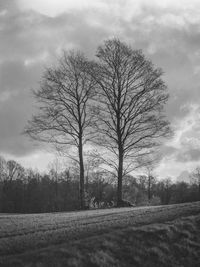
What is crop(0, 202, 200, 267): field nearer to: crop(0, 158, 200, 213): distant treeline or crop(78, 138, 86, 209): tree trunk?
crop(78, 138, 86, 209): tree trunk

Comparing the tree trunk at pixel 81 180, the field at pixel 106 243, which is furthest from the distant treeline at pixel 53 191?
the field at pixel 106 243

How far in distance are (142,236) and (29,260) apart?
216 inches

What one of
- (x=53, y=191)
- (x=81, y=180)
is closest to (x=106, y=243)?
(x=81, y=180)

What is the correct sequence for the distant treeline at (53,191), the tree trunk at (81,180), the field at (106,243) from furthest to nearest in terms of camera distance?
the distant treeline at (53,191)
the tree trunk at (81,180)
the field at (106,243)

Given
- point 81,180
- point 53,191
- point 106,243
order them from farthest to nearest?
point 53,191 → point 81,180 → point 106,243

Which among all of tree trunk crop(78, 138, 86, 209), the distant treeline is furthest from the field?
the distant treeline

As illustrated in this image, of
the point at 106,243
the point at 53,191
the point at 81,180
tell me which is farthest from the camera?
the point at 53,191

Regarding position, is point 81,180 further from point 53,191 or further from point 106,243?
point 53,191

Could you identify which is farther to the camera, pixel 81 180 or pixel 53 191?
pixel 53 191

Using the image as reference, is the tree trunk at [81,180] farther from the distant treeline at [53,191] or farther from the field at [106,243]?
the distant treeline at [53,191]

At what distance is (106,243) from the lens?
38.4ft

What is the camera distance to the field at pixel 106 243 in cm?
999

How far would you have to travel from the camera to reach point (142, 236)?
539 inches

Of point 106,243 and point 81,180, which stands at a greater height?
point 81,180
